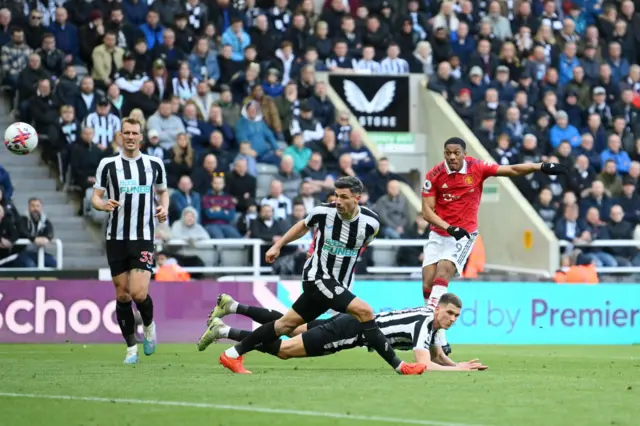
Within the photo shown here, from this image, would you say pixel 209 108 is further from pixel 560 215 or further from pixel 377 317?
pixel 377 317

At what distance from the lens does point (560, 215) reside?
2309cm

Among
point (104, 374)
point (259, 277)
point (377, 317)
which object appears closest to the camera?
point (104, 374)

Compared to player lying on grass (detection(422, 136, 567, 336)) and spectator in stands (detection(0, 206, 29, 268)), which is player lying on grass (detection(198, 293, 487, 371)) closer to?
player lying on grass (detection(422, 136, 567, 336))

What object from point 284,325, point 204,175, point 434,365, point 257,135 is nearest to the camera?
point 284,325

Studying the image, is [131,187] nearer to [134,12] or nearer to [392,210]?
[392,210]

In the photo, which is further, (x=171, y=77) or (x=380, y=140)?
(x=380, y=140)

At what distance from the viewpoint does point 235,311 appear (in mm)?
13125

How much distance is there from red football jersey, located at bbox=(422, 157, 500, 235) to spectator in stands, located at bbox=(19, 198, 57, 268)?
7050 mm

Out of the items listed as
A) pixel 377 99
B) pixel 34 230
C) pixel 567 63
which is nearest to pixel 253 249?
pixel 34 230

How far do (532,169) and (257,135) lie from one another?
965 cm

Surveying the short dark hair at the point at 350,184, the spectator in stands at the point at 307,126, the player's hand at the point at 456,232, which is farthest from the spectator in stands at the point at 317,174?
the short dark hair at the point at 350,184

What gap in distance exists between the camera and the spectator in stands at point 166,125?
69.6 ft

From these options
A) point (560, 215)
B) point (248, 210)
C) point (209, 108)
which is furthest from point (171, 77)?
point (560, 215)

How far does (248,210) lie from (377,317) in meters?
8.56
